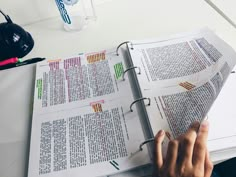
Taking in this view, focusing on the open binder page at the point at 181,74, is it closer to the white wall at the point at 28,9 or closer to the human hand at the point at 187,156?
the human hand at the point at 187,156

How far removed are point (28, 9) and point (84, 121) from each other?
0.49 m

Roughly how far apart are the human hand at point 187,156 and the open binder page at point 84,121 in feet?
0.13

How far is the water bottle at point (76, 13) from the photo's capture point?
0.88 meters

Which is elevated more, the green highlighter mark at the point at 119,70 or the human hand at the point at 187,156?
the green highlighter mark at the point at 119,70

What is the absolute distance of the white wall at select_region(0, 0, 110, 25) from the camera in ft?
3.00

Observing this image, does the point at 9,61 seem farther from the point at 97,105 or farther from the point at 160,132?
the point at 160,132

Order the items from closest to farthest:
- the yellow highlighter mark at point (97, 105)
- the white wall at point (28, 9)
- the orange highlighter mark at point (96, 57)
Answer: the yellow highlighter mark at point (97, 105), the orange highlighter mark at point (96, 57), the white wall at point (28, 9)

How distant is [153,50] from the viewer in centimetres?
78

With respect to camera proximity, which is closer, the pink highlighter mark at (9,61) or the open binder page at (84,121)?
the open binder page at (84,121)

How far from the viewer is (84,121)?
66 cm

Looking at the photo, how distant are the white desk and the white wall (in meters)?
0.02

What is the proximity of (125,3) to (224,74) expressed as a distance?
0.50 metres

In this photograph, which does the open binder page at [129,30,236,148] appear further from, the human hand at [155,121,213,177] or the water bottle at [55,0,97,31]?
the water bottle at [55,0,97,31]

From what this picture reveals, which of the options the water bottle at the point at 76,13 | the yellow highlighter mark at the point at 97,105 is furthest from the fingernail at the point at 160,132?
the water bottle at the point at 76,13
